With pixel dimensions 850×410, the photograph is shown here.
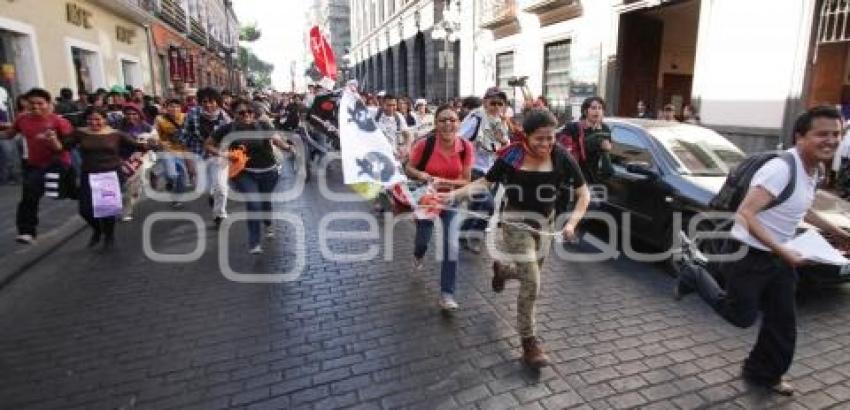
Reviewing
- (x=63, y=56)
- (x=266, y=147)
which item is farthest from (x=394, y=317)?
(x=63, y=56)

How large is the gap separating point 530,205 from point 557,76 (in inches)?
573

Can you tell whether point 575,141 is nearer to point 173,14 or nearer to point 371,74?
point 173,14

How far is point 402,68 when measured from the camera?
3747 cm

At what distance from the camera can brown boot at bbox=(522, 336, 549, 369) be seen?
139 inches

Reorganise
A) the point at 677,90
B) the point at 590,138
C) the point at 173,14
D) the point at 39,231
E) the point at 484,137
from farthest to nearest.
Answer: the point at 173,14, the point at 677,90, the point at 39,231, the point at 484,137, the point at 590,138

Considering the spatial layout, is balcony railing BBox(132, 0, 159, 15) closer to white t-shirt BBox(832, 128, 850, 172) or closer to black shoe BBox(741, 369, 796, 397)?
white t-shirt BBox(832, 128, 850, 172)

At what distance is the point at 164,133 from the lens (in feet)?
28.3

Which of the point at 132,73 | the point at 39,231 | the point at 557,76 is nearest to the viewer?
the point at 39,231

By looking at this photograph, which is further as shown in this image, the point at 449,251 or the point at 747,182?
the point at 449,251

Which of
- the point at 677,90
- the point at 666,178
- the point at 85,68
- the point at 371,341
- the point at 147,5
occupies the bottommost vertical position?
the point at 371,341

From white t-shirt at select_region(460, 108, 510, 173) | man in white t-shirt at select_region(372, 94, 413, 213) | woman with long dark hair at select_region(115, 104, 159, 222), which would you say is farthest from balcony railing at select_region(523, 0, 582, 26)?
woman with long dark hair at select_region(115, 104, 159, 222)

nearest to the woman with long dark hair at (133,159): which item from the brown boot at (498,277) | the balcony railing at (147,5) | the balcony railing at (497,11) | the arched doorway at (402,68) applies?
the brown boot at (498,277)

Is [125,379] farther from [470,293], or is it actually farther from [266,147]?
[266,147]

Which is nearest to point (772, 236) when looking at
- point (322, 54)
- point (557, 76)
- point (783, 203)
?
point (783, 203)
